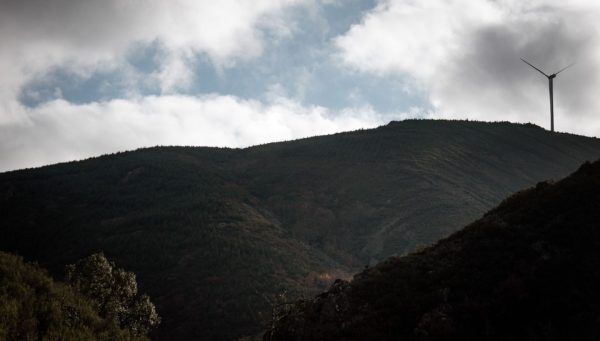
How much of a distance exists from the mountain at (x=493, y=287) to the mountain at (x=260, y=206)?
138 ft

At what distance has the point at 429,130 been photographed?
7146 inches

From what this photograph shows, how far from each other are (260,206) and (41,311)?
11385 cm

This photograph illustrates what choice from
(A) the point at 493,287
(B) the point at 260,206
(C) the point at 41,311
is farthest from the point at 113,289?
(B) the point at 260,206

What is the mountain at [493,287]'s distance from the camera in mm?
18359

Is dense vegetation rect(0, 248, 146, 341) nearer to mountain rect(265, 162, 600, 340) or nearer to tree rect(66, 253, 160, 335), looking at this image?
mountain rect(265, 162, 600, 340)

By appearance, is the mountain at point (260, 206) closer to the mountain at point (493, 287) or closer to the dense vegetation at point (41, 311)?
the mountain at point (493, 287)

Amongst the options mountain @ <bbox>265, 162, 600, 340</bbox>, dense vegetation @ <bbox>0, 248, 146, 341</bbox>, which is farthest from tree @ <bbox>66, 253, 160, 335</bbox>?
dense vegetation @ <bbox>0, 248, 146, 341</bbox>

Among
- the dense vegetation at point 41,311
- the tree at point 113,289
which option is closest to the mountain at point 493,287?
the dense vegetation at point 41,311

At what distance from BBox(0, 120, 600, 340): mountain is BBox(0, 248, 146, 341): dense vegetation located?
5091cm

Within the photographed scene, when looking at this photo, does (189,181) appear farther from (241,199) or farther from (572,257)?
Answer: (572,257)

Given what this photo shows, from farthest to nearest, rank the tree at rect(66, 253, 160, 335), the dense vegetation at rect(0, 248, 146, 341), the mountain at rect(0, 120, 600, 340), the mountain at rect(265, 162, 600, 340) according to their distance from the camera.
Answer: the mountain at rect(0, 120, 600, 340)
the tree at rect(66, 253, 160, 335)
the mountain at rect(265, 162, 600, 340)
the dense vegetation at rect(0, 248, 146, 341)

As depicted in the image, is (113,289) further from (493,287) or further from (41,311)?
(493,287)

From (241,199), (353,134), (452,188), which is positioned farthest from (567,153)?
(241,199)

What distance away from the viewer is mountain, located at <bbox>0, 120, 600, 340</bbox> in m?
83.6
